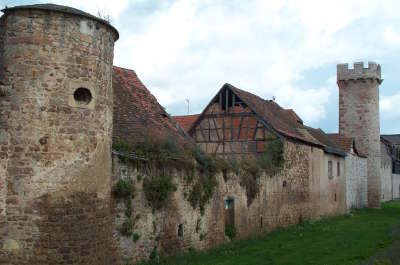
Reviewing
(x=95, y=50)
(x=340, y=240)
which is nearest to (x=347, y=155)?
(x=340, y=240)

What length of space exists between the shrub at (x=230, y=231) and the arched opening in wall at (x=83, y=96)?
8480 mm

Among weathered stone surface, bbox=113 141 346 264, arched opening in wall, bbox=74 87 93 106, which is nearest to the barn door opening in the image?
weathered stone surface, bbox=113 141 346 264

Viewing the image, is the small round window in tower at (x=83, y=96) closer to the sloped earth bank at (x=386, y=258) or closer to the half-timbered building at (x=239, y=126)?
the sloped earth bank at (x=386, y=258)

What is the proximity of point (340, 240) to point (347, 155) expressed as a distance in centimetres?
1695

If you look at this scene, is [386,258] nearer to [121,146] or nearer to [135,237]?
[135,237]

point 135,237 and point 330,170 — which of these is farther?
point 330,170

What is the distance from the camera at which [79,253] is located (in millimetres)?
10719

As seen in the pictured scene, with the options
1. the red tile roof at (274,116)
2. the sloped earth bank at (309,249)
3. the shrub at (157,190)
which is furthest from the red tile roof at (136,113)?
the red tile roof at (274,116)

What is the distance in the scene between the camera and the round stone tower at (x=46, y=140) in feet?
34.1

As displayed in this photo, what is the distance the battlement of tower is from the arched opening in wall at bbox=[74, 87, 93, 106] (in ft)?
102

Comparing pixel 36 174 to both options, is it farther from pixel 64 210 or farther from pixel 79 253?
pixel 79 253

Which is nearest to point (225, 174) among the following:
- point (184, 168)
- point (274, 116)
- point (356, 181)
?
point (184, 168)

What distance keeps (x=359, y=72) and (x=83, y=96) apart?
31248 millimetres

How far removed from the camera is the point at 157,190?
13.8m
